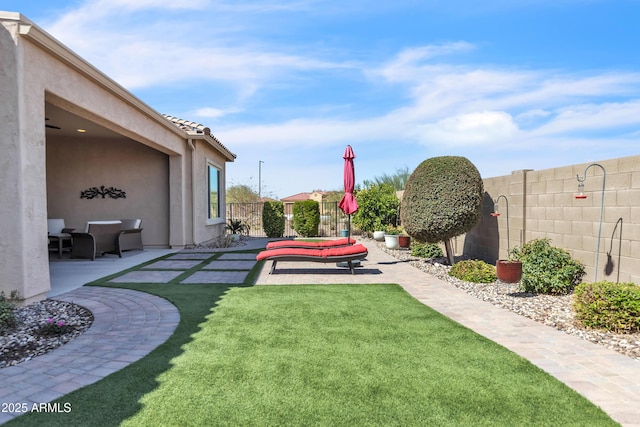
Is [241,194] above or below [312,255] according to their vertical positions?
above

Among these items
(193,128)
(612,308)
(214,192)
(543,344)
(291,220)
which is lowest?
(543,344)

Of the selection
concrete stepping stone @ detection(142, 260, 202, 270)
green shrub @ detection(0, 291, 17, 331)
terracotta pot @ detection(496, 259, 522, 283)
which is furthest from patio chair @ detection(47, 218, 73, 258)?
terracotta pot @ detection(496, 259, 522, 283)

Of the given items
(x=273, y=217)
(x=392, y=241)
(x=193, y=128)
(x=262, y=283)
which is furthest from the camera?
(x=273, y=217)

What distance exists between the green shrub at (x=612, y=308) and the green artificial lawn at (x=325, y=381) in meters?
1.45

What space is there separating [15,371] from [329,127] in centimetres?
1867

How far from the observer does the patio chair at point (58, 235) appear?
33.1 feet

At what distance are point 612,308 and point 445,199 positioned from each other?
4251 mm

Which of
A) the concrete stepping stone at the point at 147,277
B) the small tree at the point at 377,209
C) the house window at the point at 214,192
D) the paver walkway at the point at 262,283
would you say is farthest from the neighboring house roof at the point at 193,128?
the small tree at the point at 377,209

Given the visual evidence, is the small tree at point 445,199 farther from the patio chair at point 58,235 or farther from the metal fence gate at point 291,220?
the metal fence gate at point 291,220

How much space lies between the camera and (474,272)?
7496 mm

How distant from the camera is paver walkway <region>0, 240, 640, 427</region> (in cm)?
301

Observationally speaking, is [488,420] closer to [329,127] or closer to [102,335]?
[102,335]

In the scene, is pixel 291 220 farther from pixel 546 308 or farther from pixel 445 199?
pixel 546 308

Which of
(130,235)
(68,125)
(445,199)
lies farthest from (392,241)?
(68,125)
